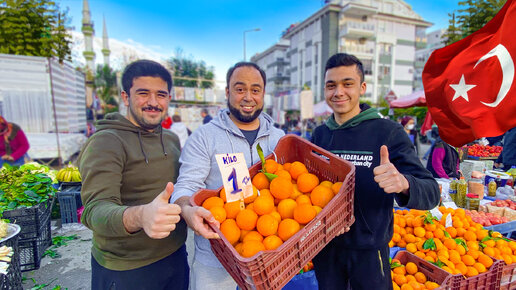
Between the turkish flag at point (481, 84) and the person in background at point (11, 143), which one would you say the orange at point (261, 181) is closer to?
the turkish flag at point (481, 84)

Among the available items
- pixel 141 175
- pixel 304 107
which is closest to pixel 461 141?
pixel 141 175

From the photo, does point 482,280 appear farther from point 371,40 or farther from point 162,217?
point 371,40

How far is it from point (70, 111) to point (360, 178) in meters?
8.68

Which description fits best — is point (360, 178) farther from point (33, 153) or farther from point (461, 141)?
point (33, 153)

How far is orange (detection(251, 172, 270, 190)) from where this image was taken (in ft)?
5.83

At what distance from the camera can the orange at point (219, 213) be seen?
4.76 feet

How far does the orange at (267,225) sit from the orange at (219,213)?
0.21 metres

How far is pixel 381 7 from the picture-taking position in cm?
3622

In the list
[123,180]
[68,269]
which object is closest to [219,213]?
[123,180]

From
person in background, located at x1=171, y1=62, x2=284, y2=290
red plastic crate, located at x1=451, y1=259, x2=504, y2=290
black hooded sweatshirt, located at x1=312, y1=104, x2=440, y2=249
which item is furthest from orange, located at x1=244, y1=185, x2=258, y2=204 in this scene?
red plastic crate, located at x1=451, y1=259, x2=504, y2=290

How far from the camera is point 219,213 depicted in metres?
1.46

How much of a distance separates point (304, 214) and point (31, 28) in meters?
7.56

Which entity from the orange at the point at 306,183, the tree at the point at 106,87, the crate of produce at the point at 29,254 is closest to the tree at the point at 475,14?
the orange at the point at 306,183

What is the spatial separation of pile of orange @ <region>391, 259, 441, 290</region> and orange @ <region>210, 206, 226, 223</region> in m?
1.99
